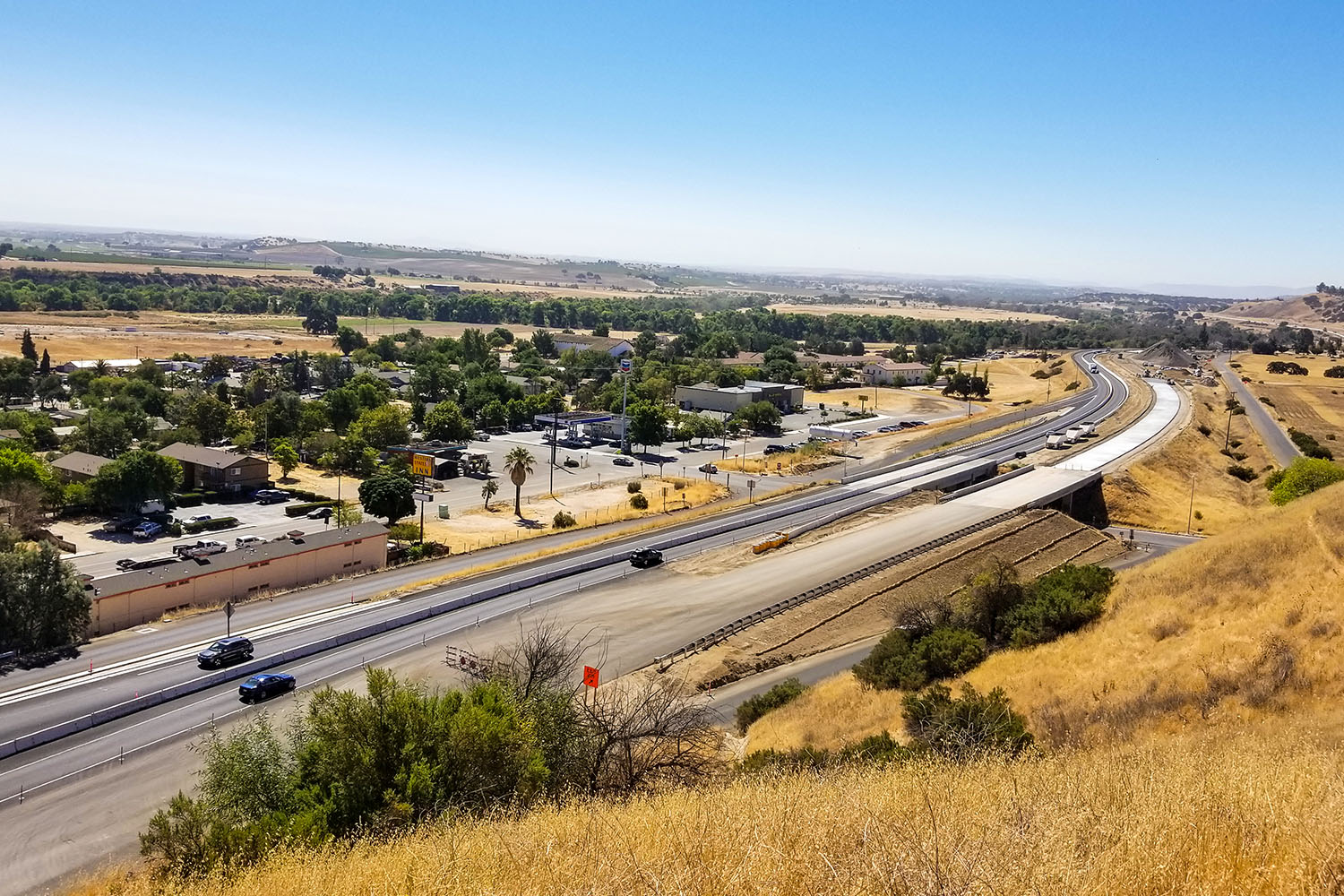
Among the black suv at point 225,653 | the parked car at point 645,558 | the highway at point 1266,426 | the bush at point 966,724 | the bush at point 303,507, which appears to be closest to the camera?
the bush at point 966,724

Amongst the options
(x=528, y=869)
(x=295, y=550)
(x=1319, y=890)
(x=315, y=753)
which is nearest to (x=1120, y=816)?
(x=1319, y=890)

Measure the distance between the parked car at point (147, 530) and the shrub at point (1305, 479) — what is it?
55.9m

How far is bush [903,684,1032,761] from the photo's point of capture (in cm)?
1698

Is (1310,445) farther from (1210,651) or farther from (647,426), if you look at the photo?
(1210,651)

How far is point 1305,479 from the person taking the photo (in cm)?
4850

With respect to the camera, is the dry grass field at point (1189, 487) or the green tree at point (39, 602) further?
the dry grass field at point (1189, 487)

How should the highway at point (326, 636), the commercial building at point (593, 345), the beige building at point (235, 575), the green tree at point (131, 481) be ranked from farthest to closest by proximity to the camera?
the commercial building at point (593, 345)
the green tree at point (131, 481)
the beige building at point (235, 575)
the highway at point (326, 636)

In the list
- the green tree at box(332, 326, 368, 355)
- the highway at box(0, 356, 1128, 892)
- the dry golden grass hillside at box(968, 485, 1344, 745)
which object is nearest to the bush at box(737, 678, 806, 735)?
the dry golden grass hillside at box(968, 485, 1344, 745)

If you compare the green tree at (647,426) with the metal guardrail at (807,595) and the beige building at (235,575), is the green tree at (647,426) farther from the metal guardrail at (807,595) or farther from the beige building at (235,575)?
the beige building at (235,575)

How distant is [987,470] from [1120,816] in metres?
54.7

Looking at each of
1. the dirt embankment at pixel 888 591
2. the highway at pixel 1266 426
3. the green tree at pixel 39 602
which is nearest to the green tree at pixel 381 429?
the green tree at pixel 39 602

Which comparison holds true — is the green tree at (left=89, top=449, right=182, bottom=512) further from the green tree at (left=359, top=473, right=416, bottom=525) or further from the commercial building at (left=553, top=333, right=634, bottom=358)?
the commercial building at (left=553, top=333, right=634, bottom=358)

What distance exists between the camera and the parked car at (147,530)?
144 ft

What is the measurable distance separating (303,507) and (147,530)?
25.1 ft
